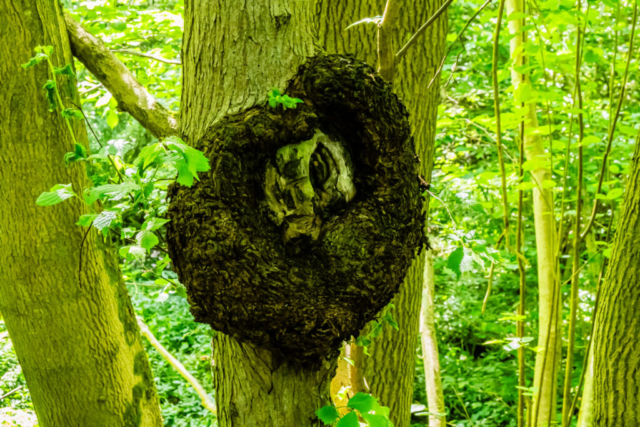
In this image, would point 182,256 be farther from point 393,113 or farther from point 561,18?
point 561,18

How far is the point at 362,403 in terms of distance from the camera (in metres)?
1.15

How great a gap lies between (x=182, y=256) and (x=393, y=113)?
62cm

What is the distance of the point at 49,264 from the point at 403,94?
1535 millimetres

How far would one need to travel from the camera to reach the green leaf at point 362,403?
113 centimetres

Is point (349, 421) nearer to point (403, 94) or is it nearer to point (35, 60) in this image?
point (35, 60)

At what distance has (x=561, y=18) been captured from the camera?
2.25 metres

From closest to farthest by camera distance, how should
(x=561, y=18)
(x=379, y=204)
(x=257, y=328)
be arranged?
(x=257, y=328), (x=379, y=204), (x=561, y=18)

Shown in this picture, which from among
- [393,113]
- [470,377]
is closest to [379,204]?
[393,113]

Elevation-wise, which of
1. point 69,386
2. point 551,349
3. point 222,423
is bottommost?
point 551,349

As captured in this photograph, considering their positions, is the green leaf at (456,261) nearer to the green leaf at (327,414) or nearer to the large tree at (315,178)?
the large tree at (315,178)

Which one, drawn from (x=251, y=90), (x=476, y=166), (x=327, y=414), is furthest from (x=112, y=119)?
(x=476, y=166)

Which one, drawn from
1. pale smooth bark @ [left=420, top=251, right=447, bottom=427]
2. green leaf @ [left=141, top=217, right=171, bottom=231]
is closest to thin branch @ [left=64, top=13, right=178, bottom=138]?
green leaf @ [left=141, top=217, right=171, bottom=231]

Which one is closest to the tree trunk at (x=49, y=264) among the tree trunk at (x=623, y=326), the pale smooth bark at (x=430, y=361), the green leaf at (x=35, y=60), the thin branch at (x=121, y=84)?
the thin branch at (x=121, y=84)

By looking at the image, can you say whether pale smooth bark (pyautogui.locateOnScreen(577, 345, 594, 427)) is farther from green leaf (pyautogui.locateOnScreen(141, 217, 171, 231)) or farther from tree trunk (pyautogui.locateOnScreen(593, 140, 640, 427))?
green leaf (pyautogui.locateOnScreen(141, 217, 171, 231))
